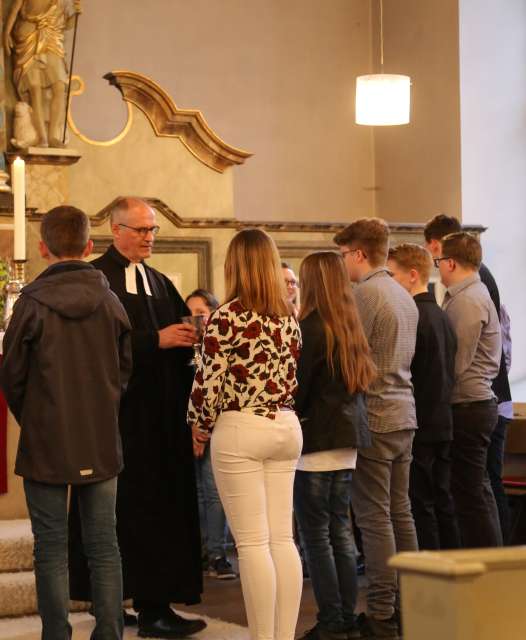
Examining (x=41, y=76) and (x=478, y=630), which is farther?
(x=41, y=76)

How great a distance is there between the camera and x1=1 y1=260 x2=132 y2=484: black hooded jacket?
3625mm

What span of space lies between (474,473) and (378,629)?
1.01m

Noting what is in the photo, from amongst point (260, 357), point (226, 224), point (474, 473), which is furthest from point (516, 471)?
point (260, 357)

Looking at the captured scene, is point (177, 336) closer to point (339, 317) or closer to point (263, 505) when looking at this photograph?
point (339, 317)

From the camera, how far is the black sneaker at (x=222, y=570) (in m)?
5.77

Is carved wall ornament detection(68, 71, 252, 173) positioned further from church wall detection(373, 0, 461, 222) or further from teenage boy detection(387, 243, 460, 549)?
church wall detection(373, 0, 461, 222)

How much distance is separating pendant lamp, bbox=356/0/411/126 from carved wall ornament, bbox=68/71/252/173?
1.72 metres

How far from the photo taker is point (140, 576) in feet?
14.8

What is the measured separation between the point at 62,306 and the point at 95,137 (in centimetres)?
673

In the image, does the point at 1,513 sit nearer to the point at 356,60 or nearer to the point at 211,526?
the point at 211,526

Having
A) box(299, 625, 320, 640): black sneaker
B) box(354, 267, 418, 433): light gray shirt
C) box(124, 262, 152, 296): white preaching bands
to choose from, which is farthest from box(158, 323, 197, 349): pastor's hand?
box(299, 625, 320, 640): black sneaker

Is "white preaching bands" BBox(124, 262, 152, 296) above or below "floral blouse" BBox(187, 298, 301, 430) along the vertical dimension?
above

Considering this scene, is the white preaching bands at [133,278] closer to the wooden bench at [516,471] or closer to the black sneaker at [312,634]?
the black sneaker at [312,634]

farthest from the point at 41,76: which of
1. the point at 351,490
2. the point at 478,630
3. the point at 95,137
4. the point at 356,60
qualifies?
the point at 478,630
